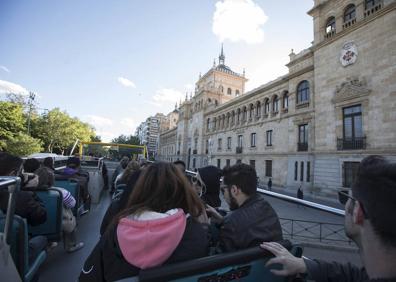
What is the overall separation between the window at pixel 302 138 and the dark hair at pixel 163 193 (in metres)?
19.8

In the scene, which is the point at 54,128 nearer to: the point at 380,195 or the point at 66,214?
the point at 66,214

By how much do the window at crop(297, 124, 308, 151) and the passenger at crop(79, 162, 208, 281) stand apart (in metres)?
19.9

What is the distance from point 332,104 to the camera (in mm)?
16859

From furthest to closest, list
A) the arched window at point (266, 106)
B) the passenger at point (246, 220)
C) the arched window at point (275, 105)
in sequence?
the arched window at point (266, 106), the arched window at point (275, 105), the passenger at point (246, 220)

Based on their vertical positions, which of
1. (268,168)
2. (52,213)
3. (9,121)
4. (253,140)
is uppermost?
(9,121)

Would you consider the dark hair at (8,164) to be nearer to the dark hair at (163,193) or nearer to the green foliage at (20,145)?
the dark hair at (163,193)

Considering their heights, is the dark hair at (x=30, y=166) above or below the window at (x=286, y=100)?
below

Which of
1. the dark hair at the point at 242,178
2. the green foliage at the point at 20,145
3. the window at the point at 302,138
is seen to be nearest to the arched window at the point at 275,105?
the window at the point at 302,138

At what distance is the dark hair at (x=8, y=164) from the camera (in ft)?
9.58

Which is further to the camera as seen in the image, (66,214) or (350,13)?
(350,13)

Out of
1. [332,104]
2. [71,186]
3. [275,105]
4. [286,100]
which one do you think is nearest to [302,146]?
[332,104]

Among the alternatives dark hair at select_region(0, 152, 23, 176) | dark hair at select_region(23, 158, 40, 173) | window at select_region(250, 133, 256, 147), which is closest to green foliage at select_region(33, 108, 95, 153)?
window at select_region(250, 133, 256, 147)

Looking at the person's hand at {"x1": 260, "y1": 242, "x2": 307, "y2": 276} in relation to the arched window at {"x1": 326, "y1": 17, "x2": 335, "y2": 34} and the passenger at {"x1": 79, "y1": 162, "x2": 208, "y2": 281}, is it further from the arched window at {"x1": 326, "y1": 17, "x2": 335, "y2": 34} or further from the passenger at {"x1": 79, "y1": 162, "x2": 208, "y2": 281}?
the arched window at {"x1": 326, "y1": 17, "x2": 335, "y2": 34}

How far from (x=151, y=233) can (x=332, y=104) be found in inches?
730
